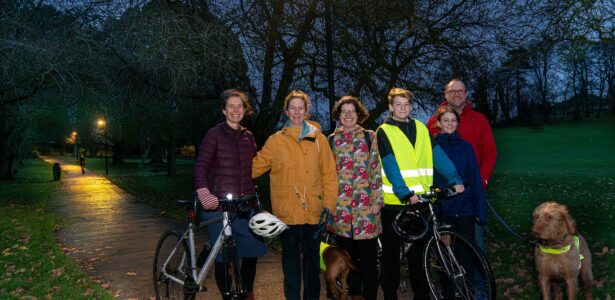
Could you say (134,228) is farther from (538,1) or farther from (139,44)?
(538,1)

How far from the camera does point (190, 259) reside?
4035 millimetres

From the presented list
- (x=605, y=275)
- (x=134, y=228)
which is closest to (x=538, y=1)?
(x=605, y=275)

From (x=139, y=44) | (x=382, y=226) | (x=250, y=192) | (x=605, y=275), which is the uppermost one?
(x=139, y=44)

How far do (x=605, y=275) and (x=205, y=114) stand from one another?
1020cm

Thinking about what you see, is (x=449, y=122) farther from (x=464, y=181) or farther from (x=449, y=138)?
(x=464, y=181)

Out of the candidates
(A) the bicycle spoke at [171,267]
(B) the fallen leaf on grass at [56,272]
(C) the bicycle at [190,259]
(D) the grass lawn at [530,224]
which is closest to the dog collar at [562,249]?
(D) the grass lawn at [530,224]

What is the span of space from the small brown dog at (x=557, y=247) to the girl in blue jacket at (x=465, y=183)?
0.48 m

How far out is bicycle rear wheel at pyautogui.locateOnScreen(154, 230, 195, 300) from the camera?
13.4 feet

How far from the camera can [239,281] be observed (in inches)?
146

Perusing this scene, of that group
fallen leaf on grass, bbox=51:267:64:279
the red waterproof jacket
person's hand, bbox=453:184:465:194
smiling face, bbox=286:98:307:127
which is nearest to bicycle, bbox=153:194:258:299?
smiling face, bbox=286:98:307:127

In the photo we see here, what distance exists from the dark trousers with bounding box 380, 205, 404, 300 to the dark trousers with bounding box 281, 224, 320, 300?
0.63 metres

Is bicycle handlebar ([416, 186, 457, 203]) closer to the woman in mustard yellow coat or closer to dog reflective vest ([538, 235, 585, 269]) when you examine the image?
the woman in mustard yellow coat

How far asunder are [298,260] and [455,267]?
1.35 metres

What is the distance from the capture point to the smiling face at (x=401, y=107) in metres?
4.25
